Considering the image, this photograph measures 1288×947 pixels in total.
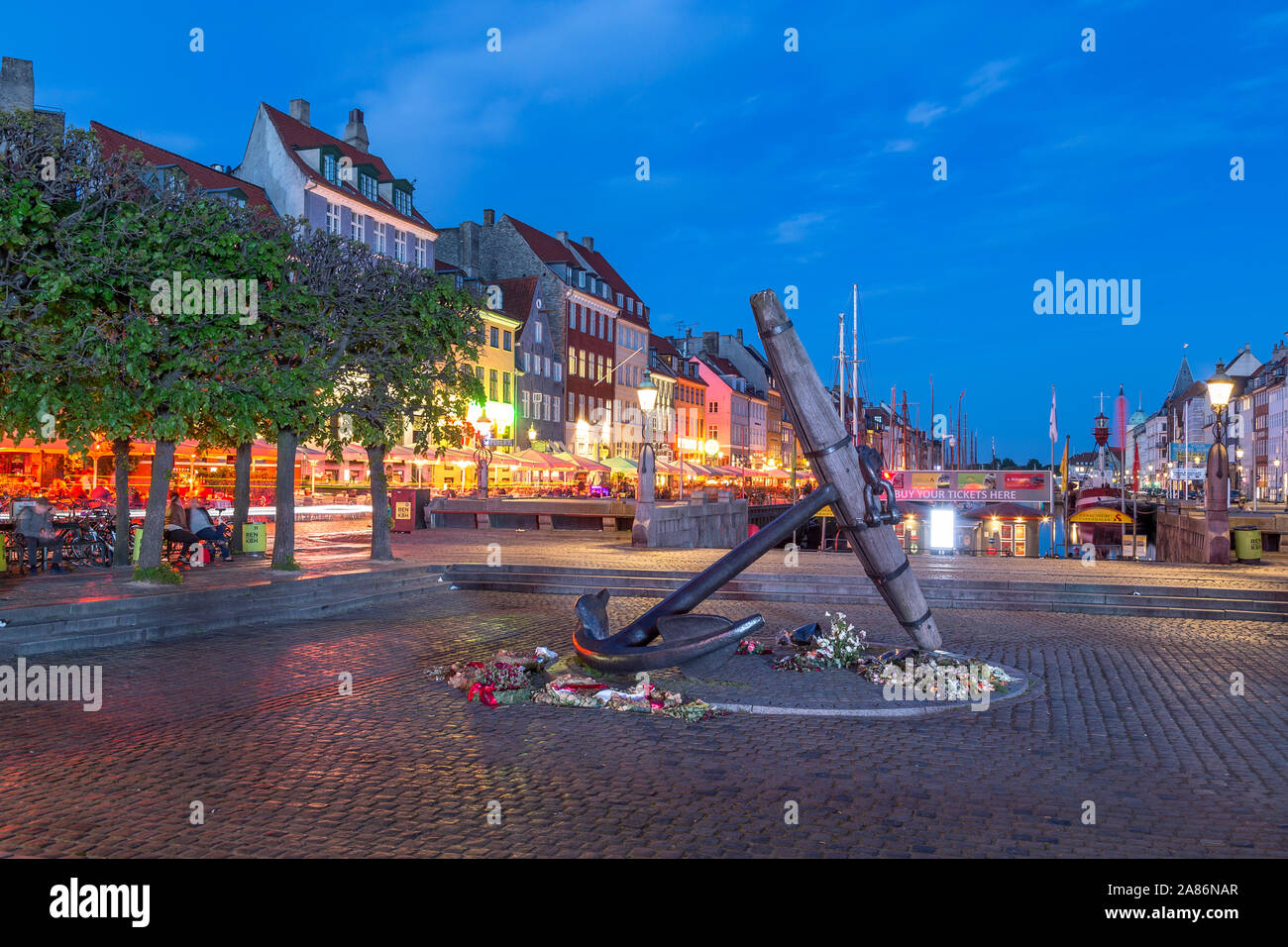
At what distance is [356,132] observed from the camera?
178 feet

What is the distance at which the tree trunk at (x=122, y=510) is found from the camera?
59.7 ft

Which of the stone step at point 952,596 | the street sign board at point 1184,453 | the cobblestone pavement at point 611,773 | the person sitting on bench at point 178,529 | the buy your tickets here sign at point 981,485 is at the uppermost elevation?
the street sign board at point 1184,453

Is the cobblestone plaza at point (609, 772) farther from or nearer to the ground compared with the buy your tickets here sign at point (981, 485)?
nearer to the ground

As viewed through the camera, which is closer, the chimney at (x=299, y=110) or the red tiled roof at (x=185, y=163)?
the red tiled roof at (x=185, y=163)

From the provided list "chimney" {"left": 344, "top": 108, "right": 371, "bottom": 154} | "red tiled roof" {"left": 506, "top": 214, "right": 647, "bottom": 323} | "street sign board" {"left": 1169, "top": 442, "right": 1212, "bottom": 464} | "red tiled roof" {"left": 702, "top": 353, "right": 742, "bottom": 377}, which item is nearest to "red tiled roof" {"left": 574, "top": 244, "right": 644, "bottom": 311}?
"red tiled roof" {"left": 506, "top": 214, "right": 647, "bottom": 323}

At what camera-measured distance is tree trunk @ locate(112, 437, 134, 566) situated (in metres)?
18.2

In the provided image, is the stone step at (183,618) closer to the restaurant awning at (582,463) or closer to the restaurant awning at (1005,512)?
the restaurant awning at (582,463)

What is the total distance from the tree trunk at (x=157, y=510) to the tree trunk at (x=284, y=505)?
2287 millimetres

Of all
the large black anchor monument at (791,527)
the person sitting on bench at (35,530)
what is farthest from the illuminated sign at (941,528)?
the large black anchor monument at (791,527)

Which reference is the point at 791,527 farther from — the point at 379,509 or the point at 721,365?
the point at 721,365

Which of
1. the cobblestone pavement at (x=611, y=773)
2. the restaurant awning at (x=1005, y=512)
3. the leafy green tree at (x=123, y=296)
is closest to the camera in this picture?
the cobblestone pavement at (x=611, y=773)
